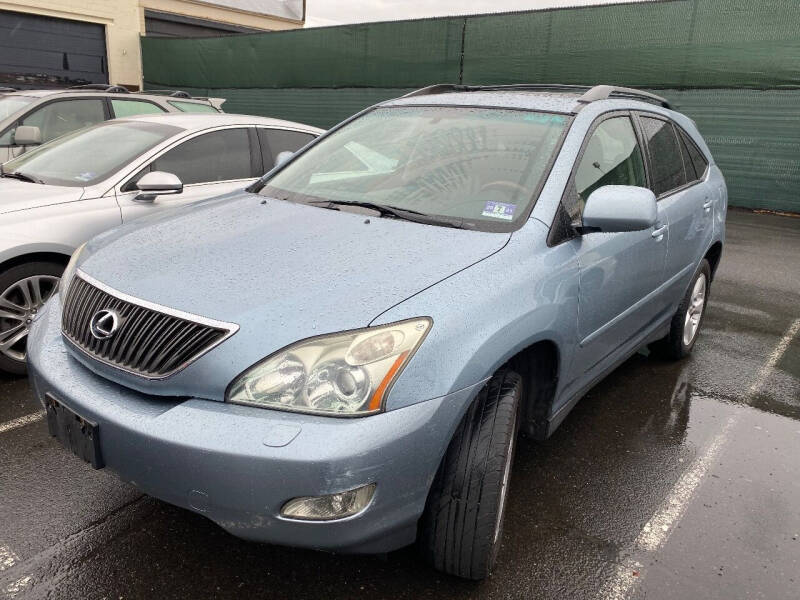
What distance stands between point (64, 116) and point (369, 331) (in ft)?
19.2

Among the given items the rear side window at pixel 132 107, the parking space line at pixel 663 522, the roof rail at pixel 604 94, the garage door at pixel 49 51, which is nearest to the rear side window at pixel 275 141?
the rear side window at pixel 132 107

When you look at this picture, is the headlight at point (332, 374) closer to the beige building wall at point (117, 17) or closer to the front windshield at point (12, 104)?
the front windshield at point (12, 104)

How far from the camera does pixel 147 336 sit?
1.97 meters

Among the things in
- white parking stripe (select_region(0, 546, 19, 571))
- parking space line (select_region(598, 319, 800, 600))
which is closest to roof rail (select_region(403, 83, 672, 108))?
parking space line (select_region(598, 319, 800, 600))

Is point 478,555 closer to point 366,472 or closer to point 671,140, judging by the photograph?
point 366,472

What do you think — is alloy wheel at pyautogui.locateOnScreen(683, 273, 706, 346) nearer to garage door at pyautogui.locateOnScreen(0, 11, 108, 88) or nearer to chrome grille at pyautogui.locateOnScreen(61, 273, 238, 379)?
chrome grille at pyautogui.locateOnScreen(61, 273, 238, 379)

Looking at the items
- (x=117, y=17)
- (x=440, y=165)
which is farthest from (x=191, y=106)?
(x=117, y=17)

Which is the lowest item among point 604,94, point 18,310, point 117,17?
point 18,310

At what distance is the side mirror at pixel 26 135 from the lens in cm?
569

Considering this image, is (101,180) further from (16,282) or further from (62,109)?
(62,109)

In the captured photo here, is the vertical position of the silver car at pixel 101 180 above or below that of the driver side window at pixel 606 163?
below

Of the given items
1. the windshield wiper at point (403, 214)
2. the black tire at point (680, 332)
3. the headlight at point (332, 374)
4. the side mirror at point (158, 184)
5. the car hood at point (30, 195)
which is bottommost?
the black tire at point (680, 332)

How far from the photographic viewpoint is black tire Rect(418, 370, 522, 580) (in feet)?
6.57

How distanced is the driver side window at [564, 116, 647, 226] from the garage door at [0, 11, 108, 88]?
725 inches
